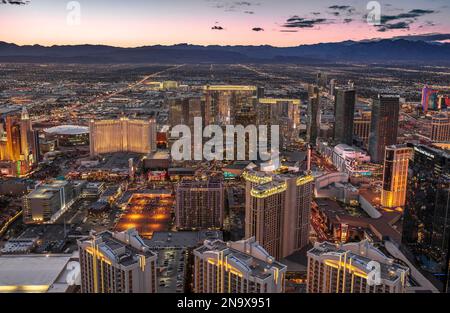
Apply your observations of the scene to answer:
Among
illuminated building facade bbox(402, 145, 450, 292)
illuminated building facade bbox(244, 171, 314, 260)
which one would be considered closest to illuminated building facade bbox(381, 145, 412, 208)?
illuminated building facade bbox(402, 145, 450, 292)

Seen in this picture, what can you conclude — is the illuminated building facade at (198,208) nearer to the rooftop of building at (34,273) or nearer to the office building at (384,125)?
the rooftop of building at (34,273)

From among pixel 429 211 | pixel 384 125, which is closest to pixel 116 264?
pixel 429 211

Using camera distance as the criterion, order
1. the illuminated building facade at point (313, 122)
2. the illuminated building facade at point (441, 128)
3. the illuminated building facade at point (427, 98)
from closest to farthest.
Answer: the illuminated building facade at point (441, 128) < the illuminated building facade at point (313, 122) < the illuminated building facade at point (427, 98)

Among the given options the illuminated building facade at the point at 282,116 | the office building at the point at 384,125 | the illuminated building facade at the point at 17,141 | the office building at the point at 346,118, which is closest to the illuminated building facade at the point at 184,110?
the illuminated building facade at the point at 282,116

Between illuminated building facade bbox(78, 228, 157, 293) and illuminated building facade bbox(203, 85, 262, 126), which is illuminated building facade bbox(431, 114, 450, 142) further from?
Answer: illuminated building facade bbox(78, 228, 157, 293)
